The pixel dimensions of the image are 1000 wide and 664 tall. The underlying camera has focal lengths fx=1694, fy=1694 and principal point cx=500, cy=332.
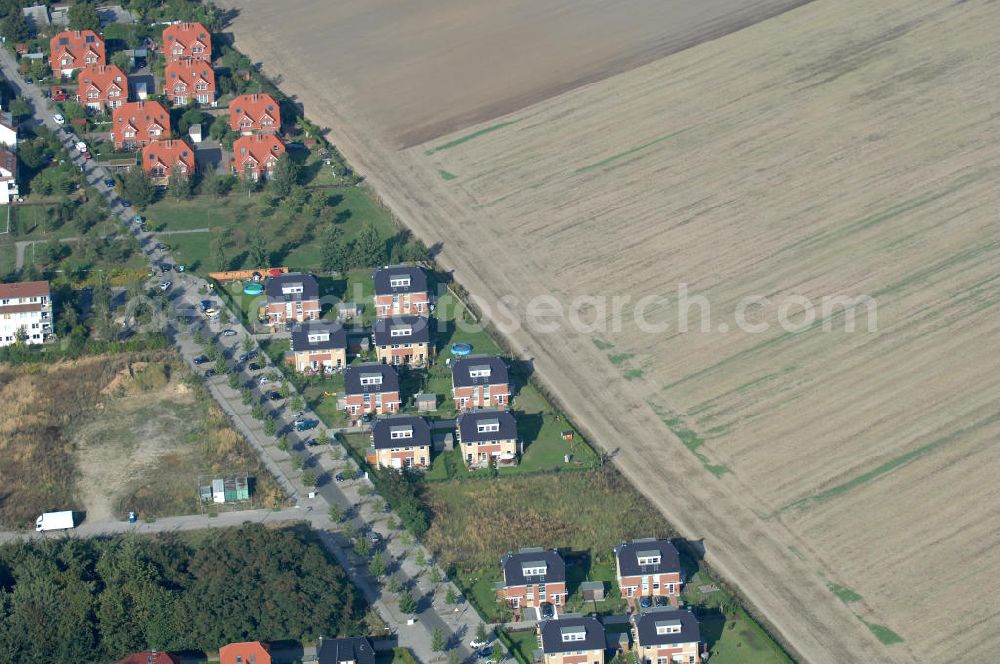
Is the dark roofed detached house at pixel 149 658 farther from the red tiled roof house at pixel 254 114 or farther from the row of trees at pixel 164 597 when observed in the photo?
the red tiled roof house at pixel 254 114

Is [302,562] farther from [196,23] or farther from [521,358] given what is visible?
[196,23]

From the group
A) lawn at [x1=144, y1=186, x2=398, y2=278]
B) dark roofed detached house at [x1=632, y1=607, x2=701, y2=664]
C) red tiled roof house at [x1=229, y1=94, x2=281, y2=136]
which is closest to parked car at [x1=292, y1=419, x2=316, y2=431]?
lawn at [x1=144, y1=186, x2=398, y2=278]

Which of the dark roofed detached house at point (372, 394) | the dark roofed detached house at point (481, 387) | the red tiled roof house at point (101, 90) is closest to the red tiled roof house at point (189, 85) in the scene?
the red tiled roof house at point (101, 90)

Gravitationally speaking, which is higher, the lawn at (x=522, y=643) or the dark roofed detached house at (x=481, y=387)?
the dark roofed detached house at (x=481, y=387)

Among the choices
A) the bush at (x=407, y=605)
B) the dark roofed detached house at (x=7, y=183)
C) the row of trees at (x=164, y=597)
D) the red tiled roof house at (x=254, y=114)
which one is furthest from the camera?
the red tiled roof house at (x=254, y=114)

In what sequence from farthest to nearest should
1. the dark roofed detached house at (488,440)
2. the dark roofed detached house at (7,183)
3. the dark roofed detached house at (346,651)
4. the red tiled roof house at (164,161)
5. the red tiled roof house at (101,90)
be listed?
the red tiled roof house at (101,90) → the red tiled roof house at (164,161) → the dark roofed detached house at (7,183) → the dark roofed detached house at (488,440) → the dark roofed detached house at (346,651)

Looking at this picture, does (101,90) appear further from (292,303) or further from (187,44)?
(292,303)

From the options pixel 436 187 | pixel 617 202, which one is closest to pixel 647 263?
pixel 617 202

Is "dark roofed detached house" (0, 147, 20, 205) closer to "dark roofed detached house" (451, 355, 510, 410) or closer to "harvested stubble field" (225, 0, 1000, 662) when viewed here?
"harvested stubble field" (225, 0, 1000, 662)
